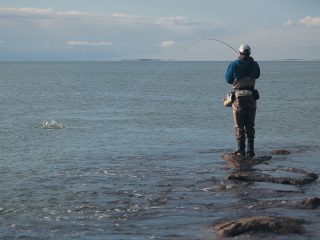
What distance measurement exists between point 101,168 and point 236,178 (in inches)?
152

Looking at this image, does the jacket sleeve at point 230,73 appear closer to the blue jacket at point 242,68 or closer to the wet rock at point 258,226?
the blue jacket at point 242,68

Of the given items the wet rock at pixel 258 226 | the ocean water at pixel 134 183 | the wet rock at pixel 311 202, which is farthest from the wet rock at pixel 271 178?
the wet rock at pixel 258 226

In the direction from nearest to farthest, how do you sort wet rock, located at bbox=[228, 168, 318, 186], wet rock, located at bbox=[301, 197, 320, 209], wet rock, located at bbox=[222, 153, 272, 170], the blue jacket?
wet rock, located at bbox=[301, 197, 320, 209], wet rock, located at bbox=[228, 168, 318, 186], wet rock, located at bbox=[222, 153, 272, 170], the blue jacket

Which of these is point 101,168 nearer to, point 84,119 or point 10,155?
point 10,155

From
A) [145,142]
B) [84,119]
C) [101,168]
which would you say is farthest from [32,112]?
[101,168]

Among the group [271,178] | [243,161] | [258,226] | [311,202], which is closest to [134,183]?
[271,178]

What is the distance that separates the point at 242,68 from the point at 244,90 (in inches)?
22.3

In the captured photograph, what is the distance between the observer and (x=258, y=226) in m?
8.29

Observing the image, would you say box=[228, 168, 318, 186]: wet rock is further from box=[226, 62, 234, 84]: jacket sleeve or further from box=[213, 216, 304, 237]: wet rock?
box=[213, 216, 304, 237]: wet rock

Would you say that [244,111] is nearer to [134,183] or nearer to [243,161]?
[243,161]

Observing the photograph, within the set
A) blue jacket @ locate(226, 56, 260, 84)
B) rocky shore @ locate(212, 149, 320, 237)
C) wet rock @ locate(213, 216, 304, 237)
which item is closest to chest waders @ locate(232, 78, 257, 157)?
blue jacket @ locate(226, 56, 260, 84)

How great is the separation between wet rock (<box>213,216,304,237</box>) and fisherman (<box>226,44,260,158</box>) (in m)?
6.22

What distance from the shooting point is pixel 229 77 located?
46.9ft

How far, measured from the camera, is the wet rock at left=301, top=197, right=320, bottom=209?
380 inches
